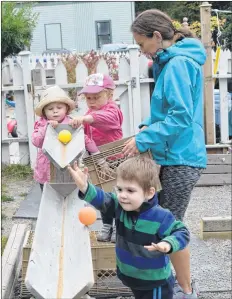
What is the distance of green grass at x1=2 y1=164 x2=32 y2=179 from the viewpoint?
7.97 meters

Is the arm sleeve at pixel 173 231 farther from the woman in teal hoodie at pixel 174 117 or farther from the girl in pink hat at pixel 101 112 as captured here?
the girl in pink hat at pixel 101 112

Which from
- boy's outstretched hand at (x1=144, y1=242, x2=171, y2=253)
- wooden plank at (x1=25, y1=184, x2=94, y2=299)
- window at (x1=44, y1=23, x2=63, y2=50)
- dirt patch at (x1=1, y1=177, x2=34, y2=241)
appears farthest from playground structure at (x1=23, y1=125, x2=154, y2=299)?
window at (x1=44, y1=23, x2=63, y2=50)

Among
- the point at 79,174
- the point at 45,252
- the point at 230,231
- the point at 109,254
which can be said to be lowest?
the point at 230,231

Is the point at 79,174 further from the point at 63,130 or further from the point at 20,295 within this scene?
the point at 20,295

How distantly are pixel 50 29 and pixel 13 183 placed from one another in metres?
26.6

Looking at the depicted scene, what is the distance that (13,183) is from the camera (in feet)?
25.1

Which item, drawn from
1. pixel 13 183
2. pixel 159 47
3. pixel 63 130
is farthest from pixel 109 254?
pixel 13 183

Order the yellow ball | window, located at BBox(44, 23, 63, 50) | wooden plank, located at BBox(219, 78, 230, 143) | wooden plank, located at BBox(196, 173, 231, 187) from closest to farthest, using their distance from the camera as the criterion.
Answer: the yellow ball
wooden plank, located at BBox(196, 173, 231, 187)
wooden plank, located at BBox(219, 78, 230, 143)
window, located at BBox(44, 23, 63, 50)

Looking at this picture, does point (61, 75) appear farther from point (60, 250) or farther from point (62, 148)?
point (60, 250)

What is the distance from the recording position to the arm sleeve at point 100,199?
2682mm

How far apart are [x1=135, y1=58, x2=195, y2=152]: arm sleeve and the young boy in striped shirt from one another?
0.43 metres

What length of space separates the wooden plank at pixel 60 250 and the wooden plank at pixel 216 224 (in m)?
2.61

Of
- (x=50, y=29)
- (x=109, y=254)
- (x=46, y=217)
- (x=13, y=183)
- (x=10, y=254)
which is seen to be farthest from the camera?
(x=50, y=29)

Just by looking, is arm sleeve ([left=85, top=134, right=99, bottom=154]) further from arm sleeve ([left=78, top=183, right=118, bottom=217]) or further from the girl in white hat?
arm sleeve ([left=78, top=183, right=118, bottom=217])
